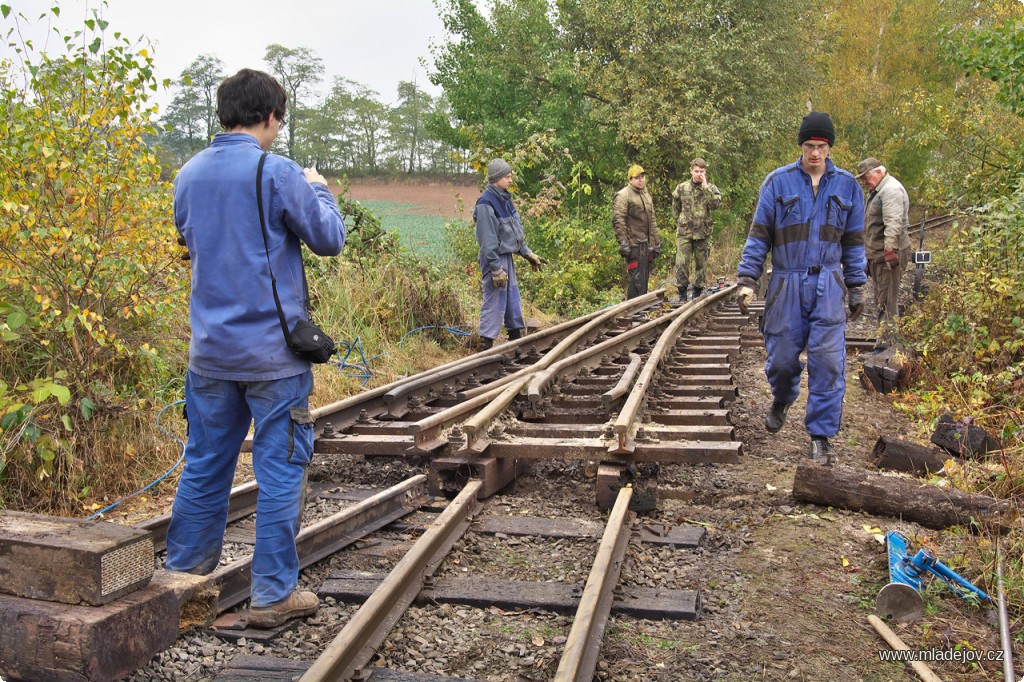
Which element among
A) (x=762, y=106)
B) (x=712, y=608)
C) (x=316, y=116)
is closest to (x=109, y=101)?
(x=712, y=608)

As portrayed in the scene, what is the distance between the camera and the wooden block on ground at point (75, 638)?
280cm

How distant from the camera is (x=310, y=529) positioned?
4.30m

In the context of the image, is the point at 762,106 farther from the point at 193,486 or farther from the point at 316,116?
the point at 193,486

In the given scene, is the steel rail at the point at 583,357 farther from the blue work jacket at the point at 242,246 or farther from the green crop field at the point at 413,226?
the green crop field at the point at 413,226

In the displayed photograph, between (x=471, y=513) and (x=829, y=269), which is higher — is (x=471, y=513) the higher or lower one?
the lower one

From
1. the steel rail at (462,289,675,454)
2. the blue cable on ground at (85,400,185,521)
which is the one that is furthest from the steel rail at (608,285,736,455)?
the blue cable on ground at (85,400,185,521)

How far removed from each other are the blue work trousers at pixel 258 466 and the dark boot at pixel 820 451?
368cm

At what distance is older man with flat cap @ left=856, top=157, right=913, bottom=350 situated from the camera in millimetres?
9992

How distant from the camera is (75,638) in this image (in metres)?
2.79

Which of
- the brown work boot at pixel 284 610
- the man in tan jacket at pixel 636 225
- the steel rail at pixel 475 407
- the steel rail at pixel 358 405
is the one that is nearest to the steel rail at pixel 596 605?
the brown work boot at pixel 284 610

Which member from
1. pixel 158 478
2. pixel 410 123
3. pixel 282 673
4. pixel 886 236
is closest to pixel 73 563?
pixel 282 673

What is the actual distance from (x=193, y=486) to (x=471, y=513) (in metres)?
1.63

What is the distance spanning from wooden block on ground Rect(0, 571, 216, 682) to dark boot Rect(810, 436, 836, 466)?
4.37 m

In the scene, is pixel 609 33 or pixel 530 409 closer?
pixel 530 409
